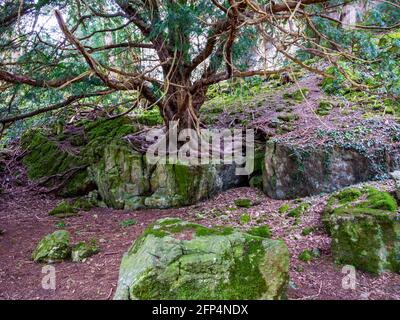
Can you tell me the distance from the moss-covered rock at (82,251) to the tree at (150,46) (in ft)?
6.81

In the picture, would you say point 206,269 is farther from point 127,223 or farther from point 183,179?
point 183,179

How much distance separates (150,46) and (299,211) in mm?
3671

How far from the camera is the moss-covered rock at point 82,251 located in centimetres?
393

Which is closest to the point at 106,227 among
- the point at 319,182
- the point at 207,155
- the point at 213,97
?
the point at 207,155

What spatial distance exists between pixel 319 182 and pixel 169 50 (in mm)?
3250

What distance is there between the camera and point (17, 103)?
5.97 meters

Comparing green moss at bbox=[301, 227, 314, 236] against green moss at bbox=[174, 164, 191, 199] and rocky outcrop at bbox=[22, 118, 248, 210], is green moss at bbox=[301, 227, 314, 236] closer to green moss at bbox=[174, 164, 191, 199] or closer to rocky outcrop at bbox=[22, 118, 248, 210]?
rocky outcrop at bbox=[22, 118, 248, 210]

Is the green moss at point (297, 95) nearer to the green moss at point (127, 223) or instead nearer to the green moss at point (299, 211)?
the green moss at point (299, 211)

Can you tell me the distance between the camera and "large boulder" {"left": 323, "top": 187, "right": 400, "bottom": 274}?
3320 millimetres

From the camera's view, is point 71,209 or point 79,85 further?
point 71,209

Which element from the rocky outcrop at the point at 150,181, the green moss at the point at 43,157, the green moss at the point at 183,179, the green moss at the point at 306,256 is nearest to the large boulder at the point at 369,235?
the green moss at the point at 306,256
